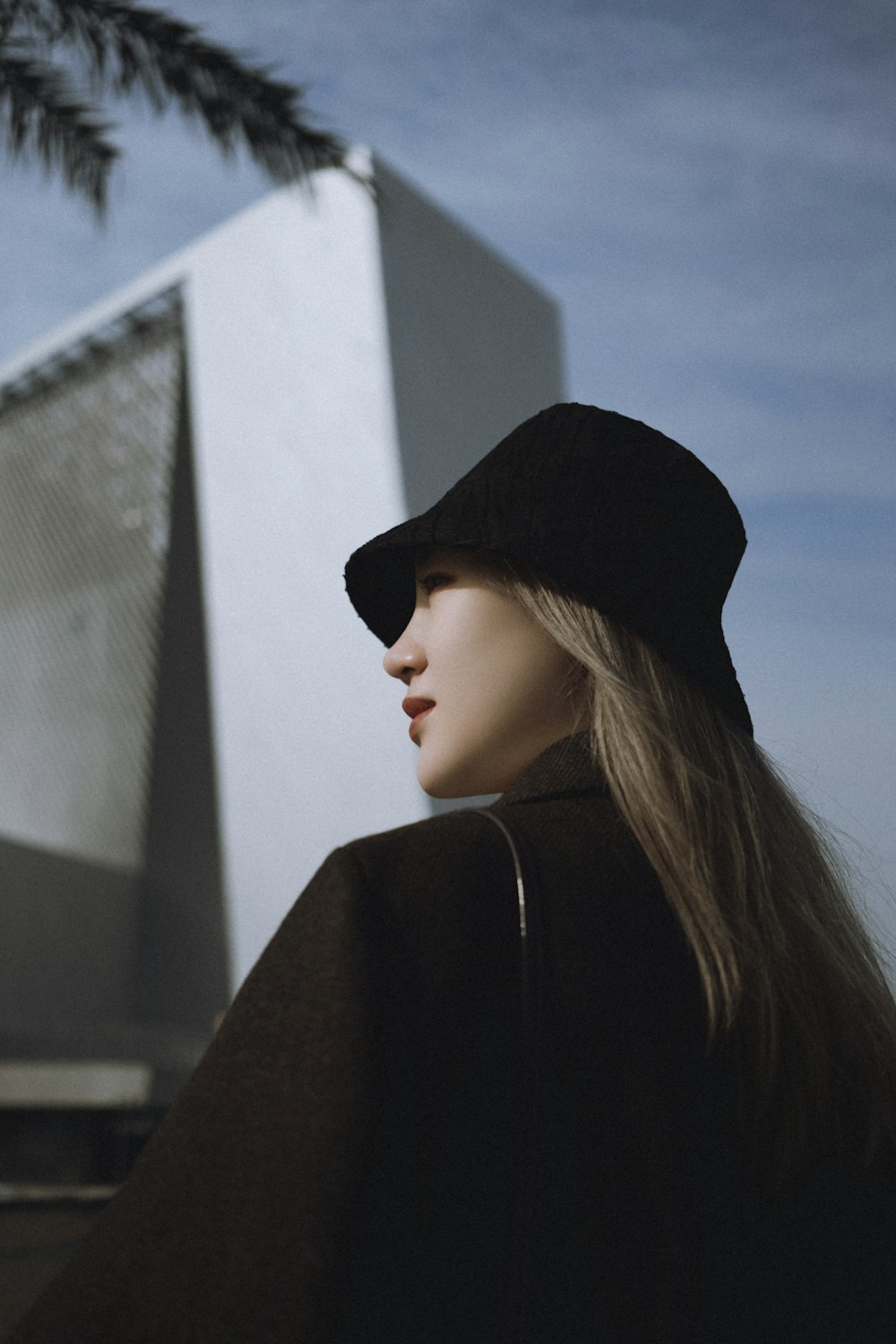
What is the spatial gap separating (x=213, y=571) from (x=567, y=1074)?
820cm

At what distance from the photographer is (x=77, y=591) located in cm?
1071

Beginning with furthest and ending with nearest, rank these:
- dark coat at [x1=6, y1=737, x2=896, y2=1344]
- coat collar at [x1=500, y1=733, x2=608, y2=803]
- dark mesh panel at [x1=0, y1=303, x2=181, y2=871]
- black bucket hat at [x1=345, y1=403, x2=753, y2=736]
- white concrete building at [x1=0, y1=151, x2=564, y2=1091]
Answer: dark mesh panel at [x1=0, y1=303, x2=181, y2=871], white concrete building at [x1=0, y1=151, x2=564, y2=1091], black bucket hat at [x1=345, y1=403, x2=753, y2=736], coat collar at [x1=500, y1=733, x2=608, y2=803], dark coat at [x1=6, y1=737, x2=896, y2=1344]

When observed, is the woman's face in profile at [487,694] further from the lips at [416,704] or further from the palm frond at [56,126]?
the palm frond at [56,126]

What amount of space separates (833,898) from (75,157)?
12.9 ft

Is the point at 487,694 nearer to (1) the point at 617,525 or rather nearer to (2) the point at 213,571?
(1) the point at 617,525

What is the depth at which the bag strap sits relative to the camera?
74 centimetres

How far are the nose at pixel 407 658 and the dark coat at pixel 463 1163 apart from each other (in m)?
0.32

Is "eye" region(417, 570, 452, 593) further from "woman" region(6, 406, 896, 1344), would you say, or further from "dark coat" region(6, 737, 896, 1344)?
"dark coat" region(6, 737, 896, 1344)

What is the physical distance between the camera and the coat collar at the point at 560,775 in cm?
97

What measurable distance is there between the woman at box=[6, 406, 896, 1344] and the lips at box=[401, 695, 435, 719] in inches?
4.1

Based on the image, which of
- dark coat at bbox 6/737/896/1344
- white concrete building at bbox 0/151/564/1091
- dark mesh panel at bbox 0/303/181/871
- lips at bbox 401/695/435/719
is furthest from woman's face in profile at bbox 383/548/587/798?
dark mesh panel at bbox 0/303/181/871

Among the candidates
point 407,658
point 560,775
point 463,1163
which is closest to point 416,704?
point 407,658

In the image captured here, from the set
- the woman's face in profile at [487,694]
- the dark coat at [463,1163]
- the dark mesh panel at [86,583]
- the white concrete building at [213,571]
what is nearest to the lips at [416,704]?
Answer: the woman's face in profile at [487,694]

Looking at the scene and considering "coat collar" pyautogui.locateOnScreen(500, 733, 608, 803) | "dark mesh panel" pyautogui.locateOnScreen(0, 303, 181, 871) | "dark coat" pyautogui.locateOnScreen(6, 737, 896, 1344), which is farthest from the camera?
"dark mesh panel" pyautogui.locateOnScreen(0, 303, 181, 871)
